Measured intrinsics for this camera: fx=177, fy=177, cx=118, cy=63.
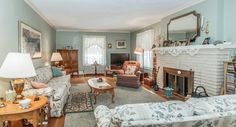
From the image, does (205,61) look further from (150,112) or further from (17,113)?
(17,113)

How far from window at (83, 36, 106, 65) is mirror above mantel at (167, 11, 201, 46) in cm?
488

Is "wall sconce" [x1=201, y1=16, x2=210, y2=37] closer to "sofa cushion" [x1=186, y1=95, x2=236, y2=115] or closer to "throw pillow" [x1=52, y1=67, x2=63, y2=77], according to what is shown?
"sofa cushion" [x1=186, y1=95, x2=236, y2=115]

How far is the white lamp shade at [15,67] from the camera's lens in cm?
229

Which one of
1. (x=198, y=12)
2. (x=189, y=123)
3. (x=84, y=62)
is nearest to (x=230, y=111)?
(x=189, y=123)

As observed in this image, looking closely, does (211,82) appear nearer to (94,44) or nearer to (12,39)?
(12,39)

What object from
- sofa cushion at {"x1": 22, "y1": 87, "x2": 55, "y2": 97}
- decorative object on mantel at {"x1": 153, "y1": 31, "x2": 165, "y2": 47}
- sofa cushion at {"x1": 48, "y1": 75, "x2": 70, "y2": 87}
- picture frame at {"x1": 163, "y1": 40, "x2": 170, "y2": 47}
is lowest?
sofa cushion at {"x1": 48, "y1": 75, "x2": 70, "y2": 87}

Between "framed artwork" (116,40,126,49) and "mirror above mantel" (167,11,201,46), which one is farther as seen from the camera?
"framed artwork" (116,40,126,49)

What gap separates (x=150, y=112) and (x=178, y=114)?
0.23 metres

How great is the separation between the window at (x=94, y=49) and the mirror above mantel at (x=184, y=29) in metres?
4.88

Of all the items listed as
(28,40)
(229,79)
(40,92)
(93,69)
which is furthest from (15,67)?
(93,69)

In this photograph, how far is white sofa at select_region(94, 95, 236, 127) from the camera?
4.50 feet

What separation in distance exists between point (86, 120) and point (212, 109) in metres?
2.48

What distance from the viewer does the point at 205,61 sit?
418 cm

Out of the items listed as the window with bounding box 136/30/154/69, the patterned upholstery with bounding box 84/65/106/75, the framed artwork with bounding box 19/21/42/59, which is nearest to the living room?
the framed artwork with bounding box 19/21/42/59
